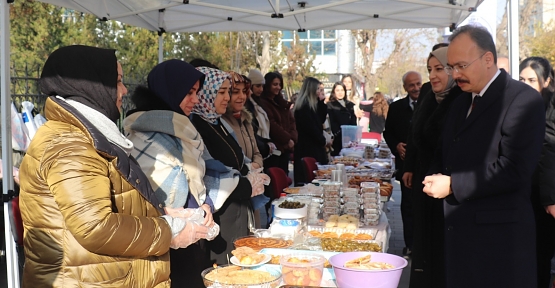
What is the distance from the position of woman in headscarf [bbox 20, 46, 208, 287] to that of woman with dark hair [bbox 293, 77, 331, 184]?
608 centimetres

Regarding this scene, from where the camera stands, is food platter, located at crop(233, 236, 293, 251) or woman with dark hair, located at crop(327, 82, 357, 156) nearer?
food platter, located at crop(233, 236, 293, 251)

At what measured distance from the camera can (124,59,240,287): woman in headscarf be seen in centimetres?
287

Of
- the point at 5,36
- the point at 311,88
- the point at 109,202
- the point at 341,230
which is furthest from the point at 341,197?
the point at 311,88

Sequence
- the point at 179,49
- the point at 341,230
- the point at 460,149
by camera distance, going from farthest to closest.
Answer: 1. the point at 179,49
2. the point at 341,230
3. the point at 460,149

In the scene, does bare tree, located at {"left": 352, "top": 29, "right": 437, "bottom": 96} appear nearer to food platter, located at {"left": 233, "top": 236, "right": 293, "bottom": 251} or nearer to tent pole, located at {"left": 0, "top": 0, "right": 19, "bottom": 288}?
tent pole, located at {"left": 0, "top": 0, "right": 19, "bottom": 288}

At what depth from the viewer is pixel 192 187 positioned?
3.05 m

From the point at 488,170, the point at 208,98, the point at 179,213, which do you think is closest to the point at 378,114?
the point at 208,98

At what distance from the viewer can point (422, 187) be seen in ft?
13.1

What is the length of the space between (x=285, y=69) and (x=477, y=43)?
25.1m

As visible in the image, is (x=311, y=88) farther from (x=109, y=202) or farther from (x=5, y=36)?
(x=109, y=202)

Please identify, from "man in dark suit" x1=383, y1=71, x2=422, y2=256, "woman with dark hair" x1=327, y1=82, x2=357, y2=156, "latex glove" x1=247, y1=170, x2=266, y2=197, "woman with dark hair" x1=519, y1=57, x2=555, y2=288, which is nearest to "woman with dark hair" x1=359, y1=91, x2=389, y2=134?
"woman with dark hair" x1=327, y1=82, x2=357, y2=156

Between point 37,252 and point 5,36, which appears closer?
point 37,252

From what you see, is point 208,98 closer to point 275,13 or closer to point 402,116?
point 275,13

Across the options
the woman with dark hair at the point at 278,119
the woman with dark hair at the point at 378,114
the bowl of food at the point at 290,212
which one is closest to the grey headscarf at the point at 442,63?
the bowl of food at the point at 290,212
